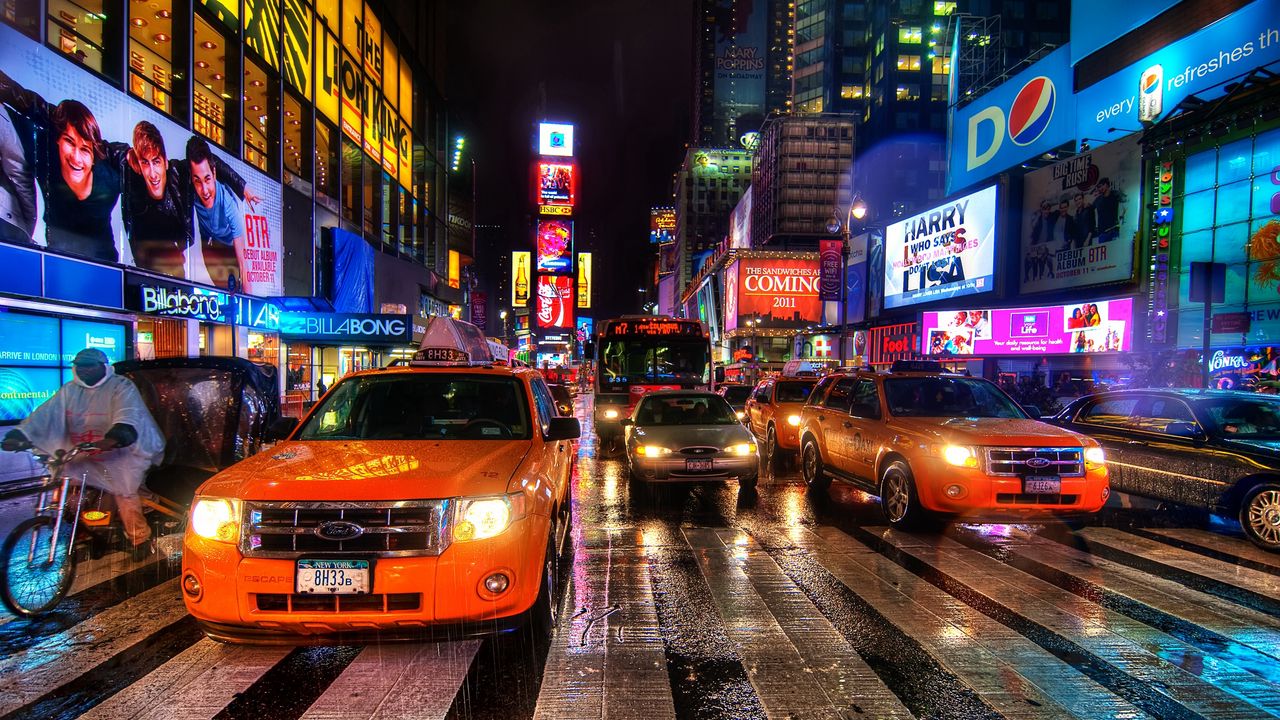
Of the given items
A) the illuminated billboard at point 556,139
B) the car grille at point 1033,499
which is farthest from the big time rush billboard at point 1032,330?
the illuminated billboard at point 556,139

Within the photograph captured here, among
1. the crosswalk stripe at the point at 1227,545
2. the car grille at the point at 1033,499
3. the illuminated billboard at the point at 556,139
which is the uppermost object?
the illuminated billboard at the point at 556,139

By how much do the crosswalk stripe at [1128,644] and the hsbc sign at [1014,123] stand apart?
105ft

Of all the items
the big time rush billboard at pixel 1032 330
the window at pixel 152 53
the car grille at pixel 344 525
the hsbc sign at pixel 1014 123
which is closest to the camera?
the car grille at pixel 344 525

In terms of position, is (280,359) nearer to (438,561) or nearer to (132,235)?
(132,235)

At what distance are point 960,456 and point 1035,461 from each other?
700 millimetres

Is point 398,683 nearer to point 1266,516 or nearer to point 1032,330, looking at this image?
point 1266,516

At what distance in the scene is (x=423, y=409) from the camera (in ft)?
17.6

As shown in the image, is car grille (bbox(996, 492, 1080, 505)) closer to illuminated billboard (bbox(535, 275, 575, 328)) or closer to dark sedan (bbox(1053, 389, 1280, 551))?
dark sedan (bbox(1053, 389, 1280, 551))

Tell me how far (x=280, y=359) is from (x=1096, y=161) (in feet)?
102

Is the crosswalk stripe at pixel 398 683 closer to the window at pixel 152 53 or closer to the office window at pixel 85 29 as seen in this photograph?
the office window at pixel 85 29

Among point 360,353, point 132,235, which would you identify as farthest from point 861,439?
point 360,353

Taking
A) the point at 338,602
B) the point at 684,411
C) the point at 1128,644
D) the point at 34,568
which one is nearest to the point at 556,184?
the point at 684,411

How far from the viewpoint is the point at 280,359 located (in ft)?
67.4

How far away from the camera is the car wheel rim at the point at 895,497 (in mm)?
7426
